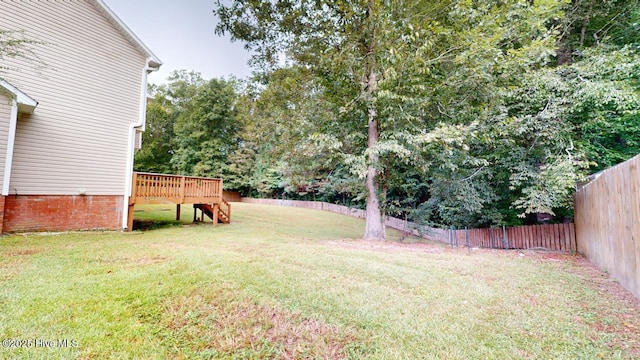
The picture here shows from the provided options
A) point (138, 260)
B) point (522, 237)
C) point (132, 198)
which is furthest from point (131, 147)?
point (522, 237)

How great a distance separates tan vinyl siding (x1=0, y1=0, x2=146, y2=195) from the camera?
24.7 ft

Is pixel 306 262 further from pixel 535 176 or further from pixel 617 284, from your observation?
pixel 535 176

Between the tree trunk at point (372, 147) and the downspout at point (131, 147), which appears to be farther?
the downspout at point (131, 147)

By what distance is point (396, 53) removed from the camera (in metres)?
6.61

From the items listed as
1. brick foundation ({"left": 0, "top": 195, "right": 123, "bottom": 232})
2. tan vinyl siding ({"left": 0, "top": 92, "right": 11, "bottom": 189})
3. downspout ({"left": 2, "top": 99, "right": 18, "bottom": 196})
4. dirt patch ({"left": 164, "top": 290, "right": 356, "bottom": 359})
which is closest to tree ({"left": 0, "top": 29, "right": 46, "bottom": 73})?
tan vinyl siding ({"left": 0, "top": 92, "right": 11, "bottom": 189})

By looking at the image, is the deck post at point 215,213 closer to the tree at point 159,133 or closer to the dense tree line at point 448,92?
the dense tree line at point 448,92

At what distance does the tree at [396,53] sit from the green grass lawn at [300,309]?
3835 mm

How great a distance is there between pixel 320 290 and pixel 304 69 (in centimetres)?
755

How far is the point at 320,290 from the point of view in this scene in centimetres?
372

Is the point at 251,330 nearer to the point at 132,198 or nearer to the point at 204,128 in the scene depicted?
the point at 132,198

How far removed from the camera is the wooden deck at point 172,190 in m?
9.09

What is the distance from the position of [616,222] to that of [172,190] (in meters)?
11.2

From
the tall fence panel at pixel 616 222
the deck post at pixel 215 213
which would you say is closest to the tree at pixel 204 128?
the deck post at pixel 215 213

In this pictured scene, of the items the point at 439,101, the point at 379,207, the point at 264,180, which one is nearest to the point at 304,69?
the point at 439,101
